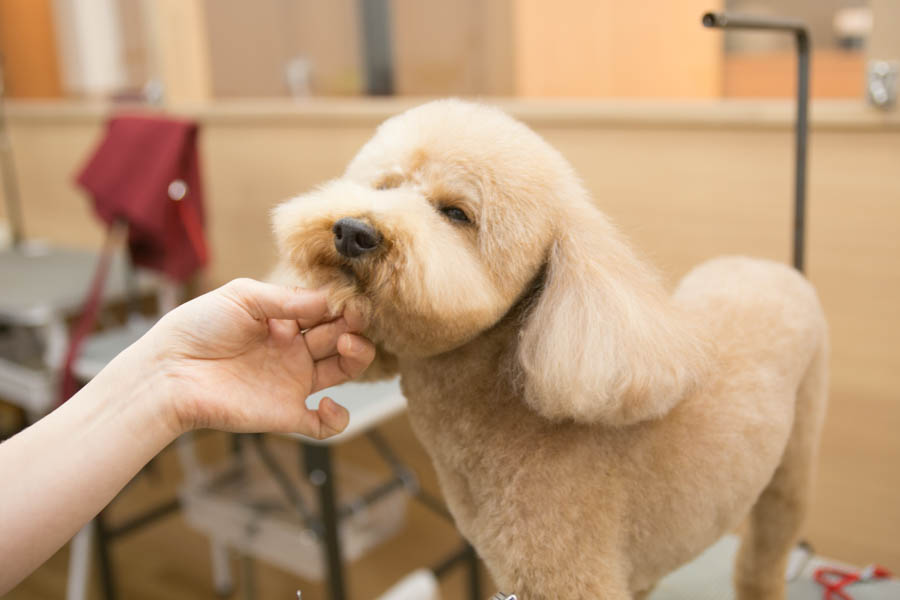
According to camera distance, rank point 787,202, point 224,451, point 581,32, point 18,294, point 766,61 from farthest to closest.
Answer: point 224,451
point 18,294
point 581,32
point 766,61
point 787,202

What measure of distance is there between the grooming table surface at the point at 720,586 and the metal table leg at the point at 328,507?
0.65 meters

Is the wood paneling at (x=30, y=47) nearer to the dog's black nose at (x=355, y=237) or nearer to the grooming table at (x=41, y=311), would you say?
the grooming table at (x=41, y=311)

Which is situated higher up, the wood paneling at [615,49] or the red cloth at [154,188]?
the wood paneling at [615,49]

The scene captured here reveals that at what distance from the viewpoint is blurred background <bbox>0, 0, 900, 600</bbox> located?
130 centimetres

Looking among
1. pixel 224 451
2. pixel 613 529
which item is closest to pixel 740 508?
pixel 613 529

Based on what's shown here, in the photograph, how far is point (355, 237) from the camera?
562 millimetres

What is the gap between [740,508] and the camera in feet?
2.22

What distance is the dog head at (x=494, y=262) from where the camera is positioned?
1.87ft

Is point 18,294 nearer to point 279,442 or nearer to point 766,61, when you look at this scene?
point 279,442

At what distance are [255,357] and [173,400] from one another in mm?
85

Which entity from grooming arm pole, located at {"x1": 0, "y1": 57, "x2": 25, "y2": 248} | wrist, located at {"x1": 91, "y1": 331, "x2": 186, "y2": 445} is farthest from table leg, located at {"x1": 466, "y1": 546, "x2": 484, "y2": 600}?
grooming arm pole, located at {"x1": 0, "y1": 57, "x2": 25, "y2": 248}

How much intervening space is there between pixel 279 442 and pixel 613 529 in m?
1.59

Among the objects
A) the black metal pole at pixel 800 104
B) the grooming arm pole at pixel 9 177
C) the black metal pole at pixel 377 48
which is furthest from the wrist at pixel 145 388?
Result: the grooming arm pole at pixel 9 177

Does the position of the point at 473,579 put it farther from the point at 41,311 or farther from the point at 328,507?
the point at 41,311
